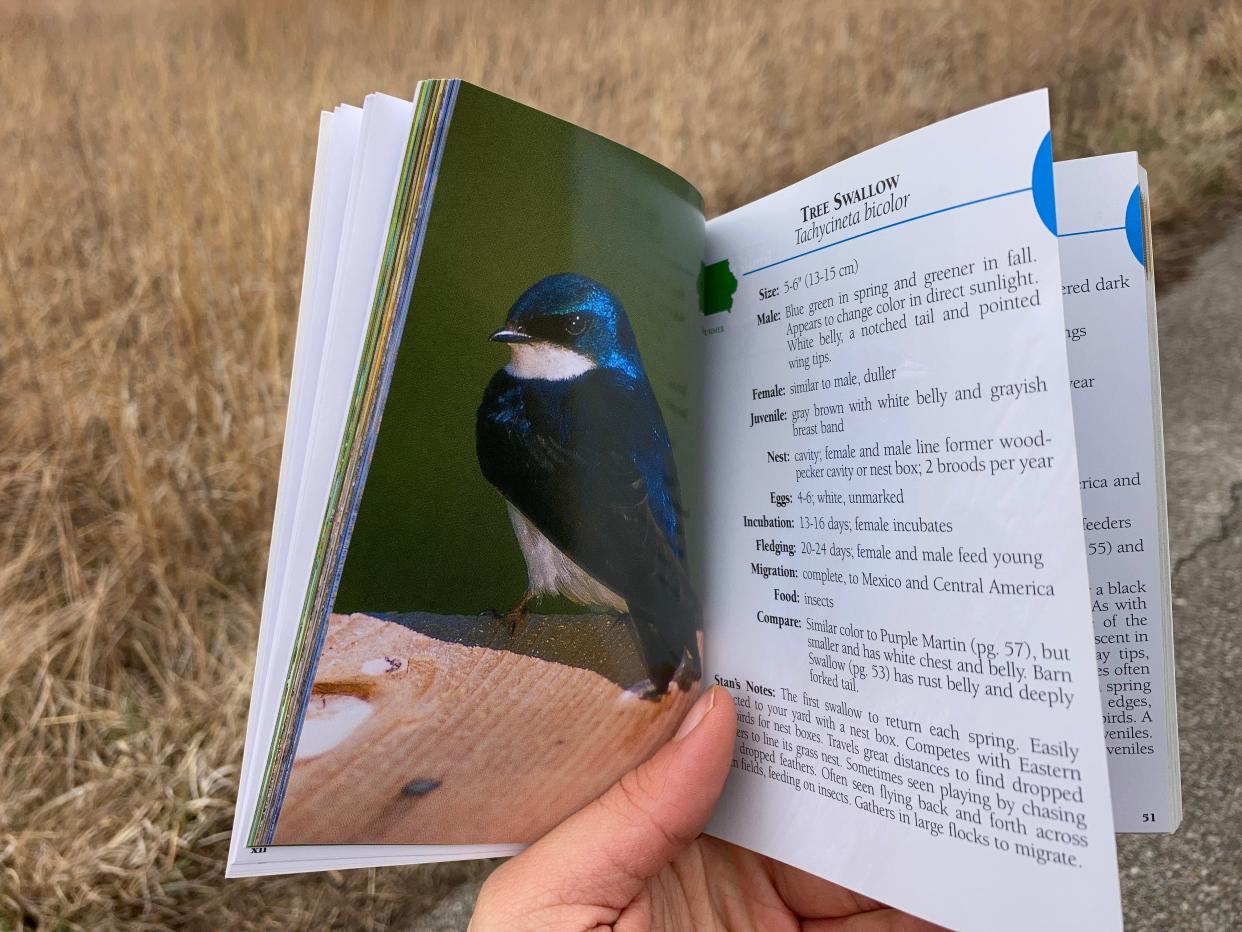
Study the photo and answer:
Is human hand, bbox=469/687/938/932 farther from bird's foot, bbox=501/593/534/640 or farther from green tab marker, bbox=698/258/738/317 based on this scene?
green tab marker, bbox=698/258/738/317

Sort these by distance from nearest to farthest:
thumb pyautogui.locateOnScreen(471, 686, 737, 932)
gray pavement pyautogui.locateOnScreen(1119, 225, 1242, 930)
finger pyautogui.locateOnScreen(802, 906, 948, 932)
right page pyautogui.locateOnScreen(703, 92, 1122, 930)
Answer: right page pyautogui.locateOnScreen(703, 92, 1122, 930), thumb pyautogui.locateOnScreen(471, 686, 737, 932), finger pyautogui.locateOnScreen(802, 906, 948, 932), gray pavement pyautogui.locateOnScreen(1119, 225, 1242, 930)

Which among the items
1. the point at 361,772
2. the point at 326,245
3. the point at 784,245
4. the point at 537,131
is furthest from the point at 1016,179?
the point at 361,772

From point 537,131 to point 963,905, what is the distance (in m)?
0.63

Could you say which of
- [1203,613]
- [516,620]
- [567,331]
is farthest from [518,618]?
[1203,613]

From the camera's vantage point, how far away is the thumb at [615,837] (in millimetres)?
601

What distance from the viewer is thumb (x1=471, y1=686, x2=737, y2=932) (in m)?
0.60

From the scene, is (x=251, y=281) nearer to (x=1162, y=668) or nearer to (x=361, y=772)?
(x=361, y=772)

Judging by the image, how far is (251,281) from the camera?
146cm

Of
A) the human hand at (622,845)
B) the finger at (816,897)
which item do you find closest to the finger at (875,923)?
the finger at (816,897)

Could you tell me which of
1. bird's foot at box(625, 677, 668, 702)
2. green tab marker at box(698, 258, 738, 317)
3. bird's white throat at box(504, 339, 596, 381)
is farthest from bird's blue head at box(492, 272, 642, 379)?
bird's foot at box(625, 677, 668, 702)

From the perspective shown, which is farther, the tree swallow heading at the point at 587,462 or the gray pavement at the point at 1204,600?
the gray pavement at the point at 1204,600

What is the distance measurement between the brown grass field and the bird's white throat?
32.4 inches

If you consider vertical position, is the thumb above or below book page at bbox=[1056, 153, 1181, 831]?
below

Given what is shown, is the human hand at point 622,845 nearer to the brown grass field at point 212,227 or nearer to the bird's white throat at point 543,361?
the bird's white throat at point 543,361
